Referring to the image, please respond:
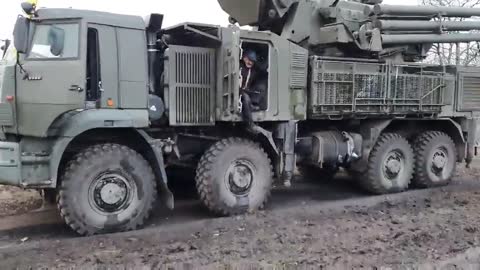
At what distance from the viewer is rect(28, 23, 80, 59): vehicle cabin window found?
702 centimetres

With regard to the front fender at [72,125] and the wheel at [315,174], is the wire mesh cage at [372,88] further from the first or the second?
the front fender at [72,125]

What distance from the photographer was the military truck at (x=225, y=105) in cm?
696

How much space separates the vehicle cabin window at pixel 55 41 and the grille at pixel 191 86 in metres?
1.38

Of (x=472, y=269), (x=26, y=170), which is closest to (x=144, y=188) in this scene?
(x=26, y=170)

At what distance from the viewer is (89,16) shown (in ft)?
23.5

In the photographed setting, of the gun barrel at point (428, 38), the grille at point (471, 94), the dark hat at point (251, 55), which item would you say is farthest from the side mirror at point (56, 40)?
the grille at point (471, 94)

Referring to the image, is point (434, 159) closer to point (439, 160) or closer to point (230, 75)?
point (439, 160)

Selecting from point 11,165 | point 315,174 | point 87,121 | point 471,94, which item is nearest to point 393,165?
point 315,174

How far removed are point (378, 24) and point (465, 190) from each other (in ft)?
12.2

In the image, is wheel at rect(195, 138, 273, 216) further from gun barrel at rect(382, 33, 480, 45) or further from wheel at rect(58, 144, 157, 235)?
gun barrel at rect(382, 33, 480, 45)

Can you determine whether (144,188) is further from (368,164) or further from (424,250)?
(368,164)

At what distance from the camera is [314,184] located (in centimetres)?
1175

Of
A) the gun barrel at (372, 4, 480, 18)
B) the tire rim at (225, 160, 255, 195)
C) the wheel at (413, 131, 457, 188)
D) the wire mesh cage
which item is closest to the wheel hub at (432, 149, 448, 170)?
the wheel at (413, 131, 457, 188)

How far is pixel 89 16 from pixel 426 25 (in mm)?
6443
